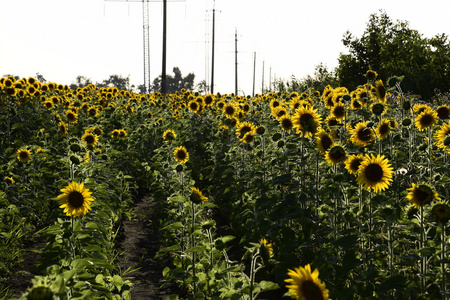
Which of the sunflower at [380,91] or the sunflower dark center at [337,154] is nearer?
the sunflower dark center at [337,154]

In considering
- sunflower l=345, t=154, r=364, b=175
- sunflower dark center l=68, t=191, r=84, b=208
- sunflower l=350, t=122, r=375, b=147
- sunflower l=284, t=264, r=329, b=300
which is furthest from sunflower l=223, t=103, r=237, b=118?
sunflower l=284, t=264, r=329, b=300

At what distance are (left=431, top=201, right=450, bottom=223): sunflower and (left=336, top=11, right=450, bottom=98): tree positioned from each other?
47.9ft

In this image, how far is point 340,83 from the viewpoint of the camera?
65.3 feet

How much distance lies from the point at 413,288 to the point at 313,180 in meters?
1.63

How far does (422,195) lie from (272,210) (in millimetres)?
1854

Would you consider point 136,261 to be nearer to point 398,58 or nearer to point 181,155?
point 181,155

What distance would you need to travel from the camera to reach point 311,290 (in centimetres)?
163

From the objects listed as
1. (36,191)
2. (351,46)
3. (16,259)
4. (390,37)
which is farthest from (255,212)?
(390,37)

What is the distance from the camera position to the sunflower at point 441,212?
2.42 m

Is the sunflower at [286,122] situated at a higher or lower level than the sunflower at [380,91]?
lower

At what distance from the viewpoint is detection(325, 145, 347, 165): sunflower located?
3443 mm

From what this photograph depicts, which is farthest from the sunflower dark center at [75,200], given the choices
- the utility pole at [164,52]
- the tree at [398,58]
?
the utility pole at [164,52]

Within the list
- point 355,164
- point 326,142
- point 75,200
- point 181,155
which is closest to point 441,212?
point 355,164

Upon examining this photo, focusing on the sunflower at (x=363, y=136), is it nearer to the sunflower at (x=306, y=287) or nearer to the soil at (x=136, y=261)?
the soil at (x=136, y=261)
